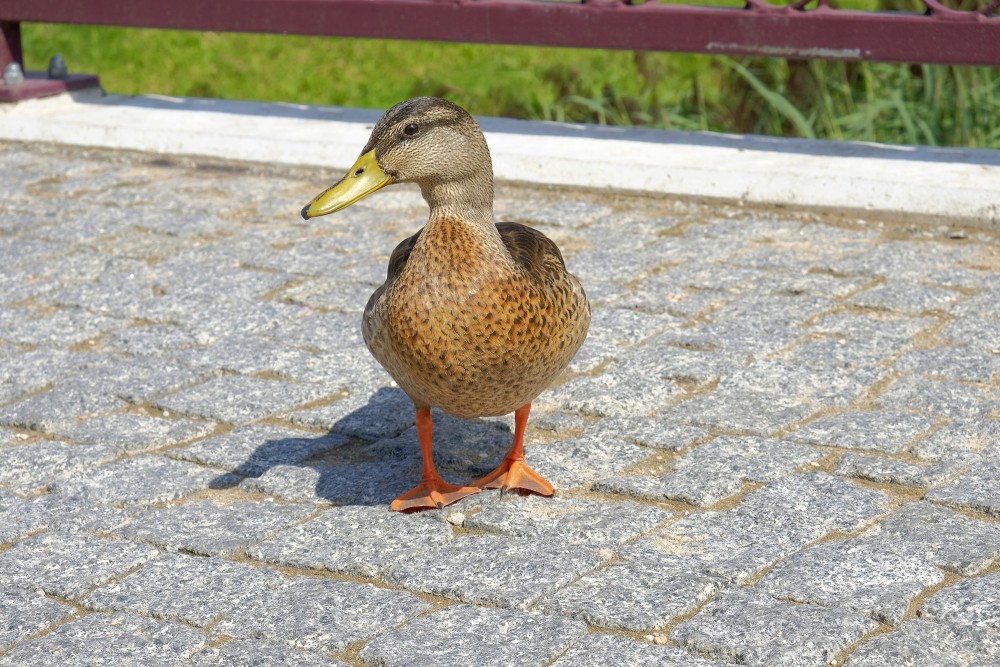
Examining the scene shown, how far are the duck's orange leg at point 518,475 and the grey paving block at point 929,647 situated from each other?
3.66 feet

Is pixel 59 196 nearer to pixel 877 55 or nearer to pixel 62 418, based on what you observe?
pixel 62 418

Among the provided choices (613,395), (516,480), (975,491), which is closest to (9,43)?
(613,395)

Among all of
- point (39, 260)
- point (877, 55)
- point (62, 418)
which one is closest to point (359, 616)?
point (62, 418)

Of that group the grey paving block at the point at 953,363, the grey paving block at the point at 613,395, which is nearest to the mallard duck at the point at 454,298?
the grey paving block at the point at 613,395

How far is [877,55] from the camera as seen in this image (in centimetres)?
654

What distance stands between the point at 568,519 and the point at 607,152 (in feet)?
12.0

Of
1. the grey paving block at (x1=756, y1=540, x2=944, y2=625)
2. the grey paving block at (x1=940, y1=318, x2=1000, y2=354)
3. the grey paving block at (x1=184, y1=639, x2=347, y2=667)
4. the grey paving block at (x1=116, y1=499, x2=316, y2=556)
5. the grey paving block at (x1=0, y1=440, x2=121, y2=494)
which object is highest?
the grey paving block at (x1=940, y1=318, x2=1000, y2=354)

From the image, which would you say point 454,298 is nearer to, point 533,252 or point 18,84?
point 533,252

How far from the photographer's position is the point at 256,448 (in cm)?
423

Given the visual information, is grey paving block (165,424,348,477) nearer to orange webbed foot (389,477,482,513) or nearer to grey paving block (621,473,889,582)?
orange webbed foot (389,477,482,513)

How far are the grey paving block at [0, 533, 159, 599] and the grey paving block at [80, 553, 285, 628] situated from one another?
5 centimetres

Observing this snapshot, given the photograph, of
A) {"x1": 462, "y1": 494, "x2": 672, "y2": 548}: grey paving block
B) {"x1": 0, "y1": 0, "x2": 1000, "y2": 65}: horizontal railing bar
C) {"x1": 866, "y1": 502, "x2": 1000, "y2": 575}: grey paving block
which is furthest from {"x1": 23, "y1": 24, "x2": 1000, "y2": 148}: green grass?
{"x1": 462, "y1": 494, "x2": 672, "y2": 548}: grey paving block

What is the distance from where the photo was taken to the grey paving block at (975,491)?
12.0 ft

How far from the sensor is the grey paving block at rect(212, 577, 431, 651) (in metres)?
3.14
